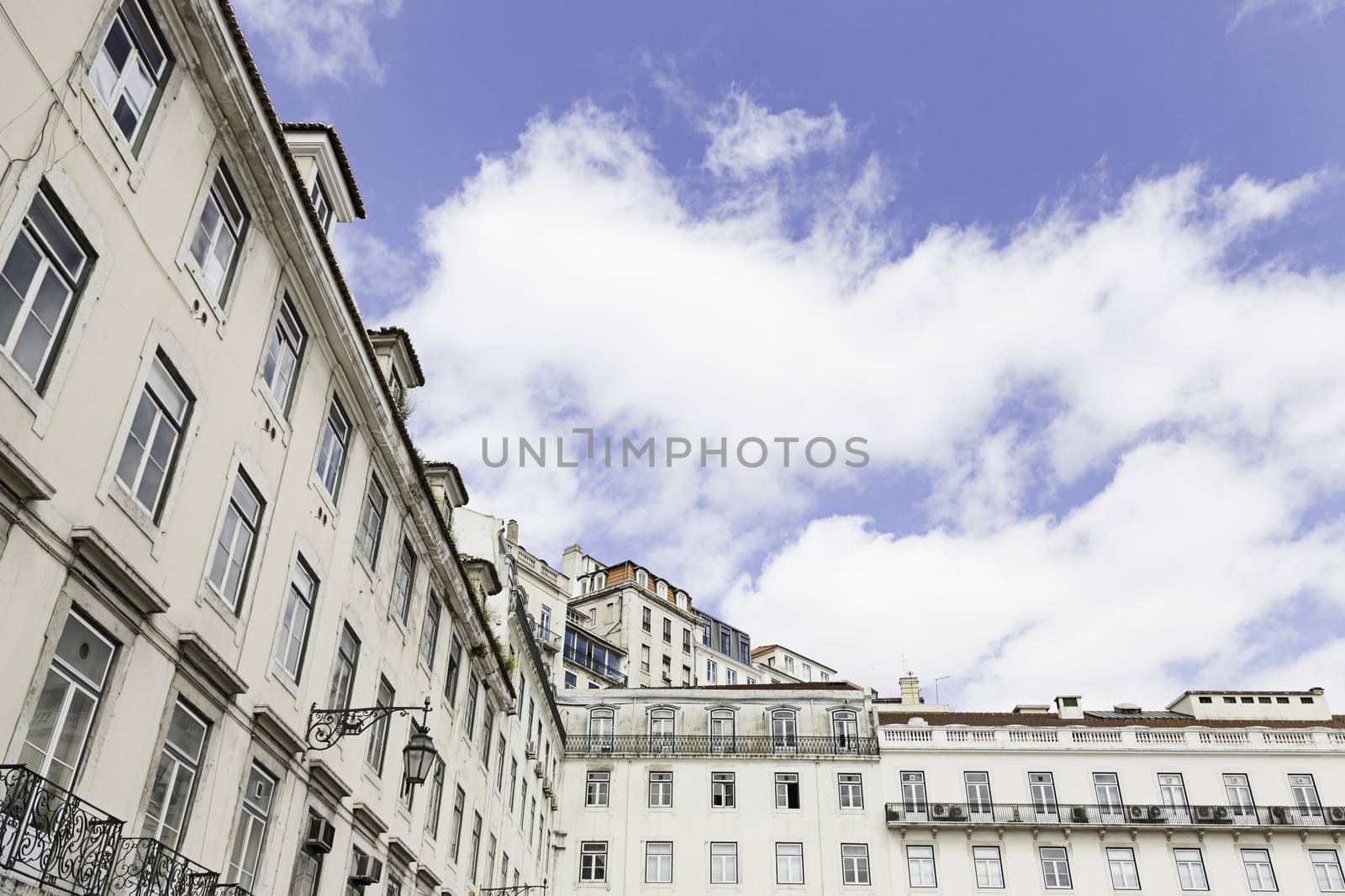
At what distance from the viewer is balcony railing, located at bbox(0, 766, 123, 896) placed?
8086 millimetres

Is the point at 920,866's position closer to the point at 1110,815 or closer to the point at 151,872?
the point at 1110,815

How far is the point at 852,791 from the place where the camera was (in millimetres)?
44562

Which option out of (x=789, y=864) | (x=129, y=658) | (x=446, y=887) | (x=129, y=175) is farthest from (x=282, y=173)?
(x=789, y=864)

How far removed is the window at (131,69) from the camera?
10.3m

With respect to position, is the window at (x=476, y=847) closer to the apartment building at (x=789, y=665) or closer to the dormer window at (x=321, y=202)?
the dormer window at (x=321, y=202)

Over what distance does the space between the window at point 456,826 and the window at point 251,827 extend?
9.36 m

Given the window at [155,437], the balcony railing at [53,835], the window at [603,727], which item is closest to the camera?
the balcony railing at [53,835]

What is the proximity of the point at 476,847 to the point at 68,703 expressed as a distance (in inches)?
682

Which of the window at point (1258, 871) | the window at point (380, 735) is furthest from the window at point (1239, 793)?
the window at point (380, 735)

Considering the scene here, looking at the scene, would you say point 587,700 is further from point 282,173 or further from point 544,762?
point 282,173

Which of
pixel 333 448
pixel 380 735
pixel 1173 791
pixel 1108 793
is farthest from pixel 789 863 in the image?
pixel 333 448

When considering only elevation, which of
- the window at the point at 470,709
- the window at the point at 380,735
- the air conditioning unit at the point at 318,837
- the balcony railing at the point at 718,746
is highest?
the balcony railing at the point at 718,746

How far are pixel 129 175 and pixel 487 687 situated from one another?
18375 millimetres

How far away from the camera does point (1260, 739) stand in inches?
1788
